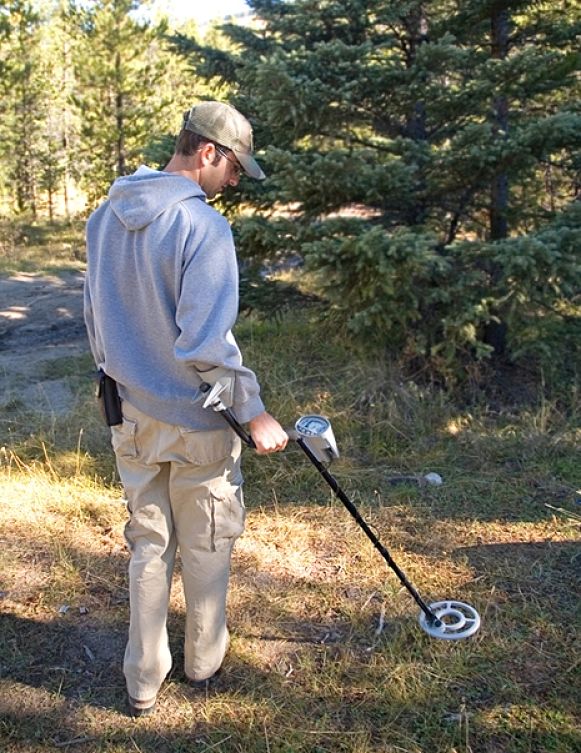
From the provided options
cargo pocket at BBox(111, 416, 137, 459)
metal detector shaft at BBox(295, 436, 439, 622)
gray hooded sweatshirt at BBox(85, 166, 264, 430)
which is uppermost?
gray hooded sweatshirt at BBox(85, 166, 264, 430)

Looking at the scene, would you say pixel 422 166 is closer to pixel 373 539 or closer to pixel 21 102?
pixel 373 539

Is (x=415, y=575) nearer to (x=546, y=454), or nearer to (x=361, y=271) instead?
(x=546, y=454)

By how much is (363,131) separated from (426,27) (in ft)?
3.15

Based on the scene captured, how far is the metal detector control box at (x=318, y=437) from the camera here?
235cm

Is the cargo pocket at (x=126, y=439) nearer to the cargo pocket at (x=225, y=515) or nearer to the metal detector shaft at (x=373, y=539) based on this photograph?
the cargo pocket at (x=225, y=515)

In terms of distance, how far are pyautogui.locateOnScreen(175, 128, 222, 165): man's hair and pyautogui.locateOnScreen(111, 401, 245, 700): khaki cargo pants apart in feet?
2.88

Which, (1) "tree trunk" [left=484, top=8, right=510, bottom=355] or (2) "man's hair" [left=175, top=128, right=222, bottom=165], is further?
(1) "tree trunk" [left=484, top=8, right=510, bottom=355]

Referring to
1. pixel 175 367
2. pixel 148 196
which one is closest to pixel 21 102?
pixel 148 196

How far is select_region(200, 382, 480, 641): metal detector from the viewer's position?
7.27 feet

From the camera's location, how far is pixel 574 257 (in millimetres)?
4551

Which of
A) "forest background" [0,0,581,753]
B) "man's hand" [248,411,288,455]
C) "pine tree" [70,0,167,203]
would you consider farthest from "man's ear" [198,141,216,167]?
"pine tree" [70,0,167,203]

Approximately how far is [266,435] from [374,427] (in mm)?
2811

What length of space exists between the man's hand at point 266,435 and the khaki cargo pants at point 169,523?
0.52 feet

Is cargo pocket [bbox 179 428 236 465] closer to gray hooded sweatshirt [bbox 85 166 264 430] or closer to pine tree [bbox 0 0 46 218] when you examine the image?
gray hooded sweatshirt [bbox 85 166 264 430]
